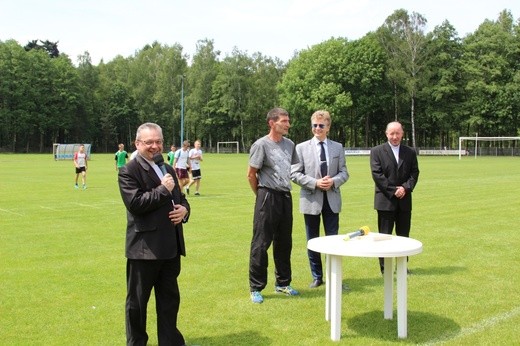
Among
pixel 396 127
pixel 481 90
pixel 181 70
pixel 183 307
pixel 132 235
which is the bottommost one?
pixel 183 307

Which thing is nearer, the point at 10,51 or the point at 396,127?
the point at 396,127

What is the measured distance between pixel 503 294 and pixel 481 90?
7164 centimetres

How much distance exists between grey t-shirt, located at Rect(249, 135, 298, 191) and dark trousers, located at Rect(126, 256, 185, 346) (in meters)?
2.07

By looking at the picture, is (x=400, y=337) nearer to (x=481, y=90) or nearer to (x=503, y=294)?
(x=503, y=294)

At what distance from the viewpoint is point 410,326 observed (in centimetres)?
554

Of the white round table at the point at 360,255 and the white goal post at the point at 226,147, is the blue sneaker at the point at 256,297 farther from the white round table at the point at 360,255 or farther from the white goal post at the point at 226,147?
the white goal post at the point at 226,147

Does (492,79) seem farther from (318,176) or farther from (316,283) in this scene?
(316,283)

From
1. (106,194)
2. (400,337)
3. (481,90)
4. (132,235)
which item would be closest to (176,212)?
(132,235)

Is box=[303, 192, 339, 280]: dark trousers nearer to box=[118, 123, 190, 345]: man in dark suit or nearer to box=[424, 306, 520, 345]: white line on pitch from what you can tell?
box=[424, 306, 520, 345]: white line on pitch

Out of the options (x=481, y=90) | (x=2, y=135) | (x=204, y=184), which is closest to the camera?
(x=204, y=184)

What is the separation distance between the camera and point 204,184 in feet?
80.2

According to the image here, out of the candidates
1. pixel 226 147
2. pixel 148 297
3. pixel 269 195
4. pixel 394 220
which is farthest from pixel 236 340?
pixel 226 147

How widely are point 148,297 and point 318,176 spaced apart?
3109 mm

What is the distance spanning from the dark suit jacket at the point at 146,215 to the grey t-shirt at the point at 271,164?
6.85 feet
